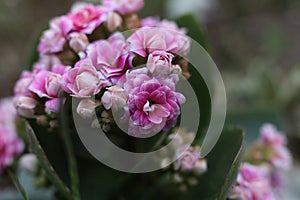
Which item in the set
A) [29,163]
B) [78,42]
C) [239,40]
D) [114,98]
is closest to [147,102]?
[114,98]

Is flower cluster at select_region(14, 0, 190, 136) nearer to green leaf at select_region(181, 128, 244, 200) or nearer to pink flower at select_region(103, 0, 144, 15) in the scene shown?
pink flower at select_region(103, 0, 144, 15)

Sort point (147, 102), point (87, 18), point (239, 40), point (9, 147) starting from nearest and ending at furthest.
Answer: point (147, 102) → point (87, 18) → point (9, 147) → point (239, 40)

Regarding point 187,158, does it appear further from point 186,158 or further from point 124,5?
point 124,5

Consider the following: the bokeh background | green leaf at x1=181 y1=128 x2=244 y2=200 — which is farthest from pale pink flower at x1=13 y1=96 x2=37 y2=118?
the bokeh background

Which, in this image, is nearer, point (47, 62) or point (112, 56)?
point (112, 56)

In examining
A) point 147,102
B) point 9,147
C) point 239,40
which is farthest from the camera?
point 239,40
